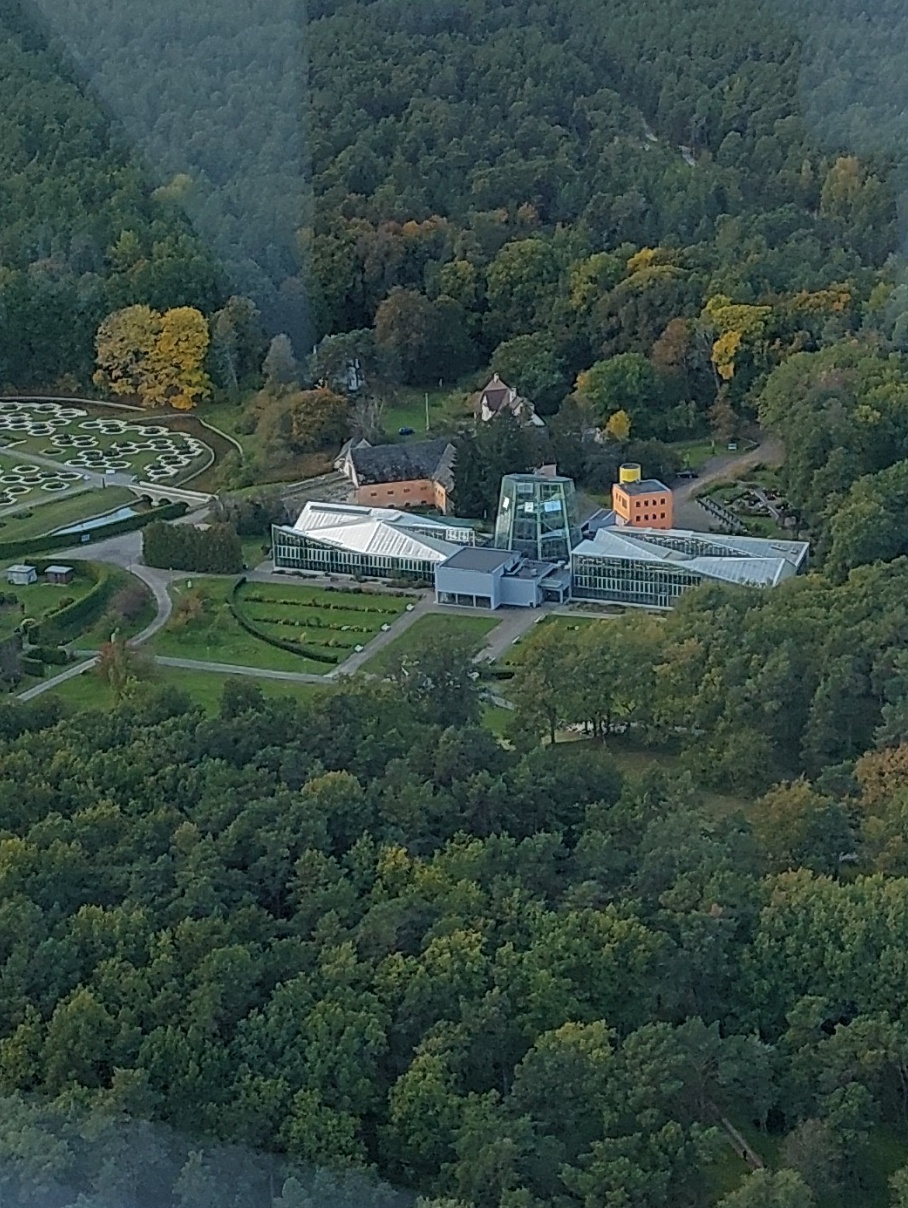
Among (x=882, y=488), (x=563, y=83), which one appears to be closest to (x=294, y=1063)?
(x=882, y=488)

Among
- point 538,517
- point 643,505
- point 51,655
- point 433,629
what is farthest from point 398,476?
point 51,655

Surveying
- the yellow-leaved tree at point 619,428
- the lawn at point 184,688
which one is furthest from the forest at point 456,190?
the lawn at point 184,688

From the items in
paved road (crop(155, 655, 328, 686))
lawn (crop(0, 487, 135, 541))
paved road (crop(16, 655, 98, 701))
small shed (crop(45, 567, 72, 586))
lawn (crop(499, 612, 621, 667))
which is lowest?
lawn (crop(0, 487, 135, 541))

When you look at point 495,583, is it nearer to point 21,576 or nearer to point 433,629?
point 433,629

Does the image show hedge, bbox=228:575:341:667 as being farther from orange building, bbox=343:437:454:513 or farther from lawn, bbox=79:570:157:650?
orange building, bbox=343:437:454:513

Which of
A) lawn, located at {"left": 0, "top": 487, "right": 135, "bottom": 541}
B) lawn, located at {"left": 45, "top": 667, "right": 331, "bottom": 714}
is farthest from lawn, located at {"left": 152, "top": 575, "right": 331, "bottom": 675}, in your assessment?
lawn, located at {"left": 0, "top": 487, "right": 135, "bottom": 541}

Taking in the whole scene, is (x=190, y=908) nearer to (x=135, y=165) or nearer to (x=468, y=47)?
(x=135, y=165)
